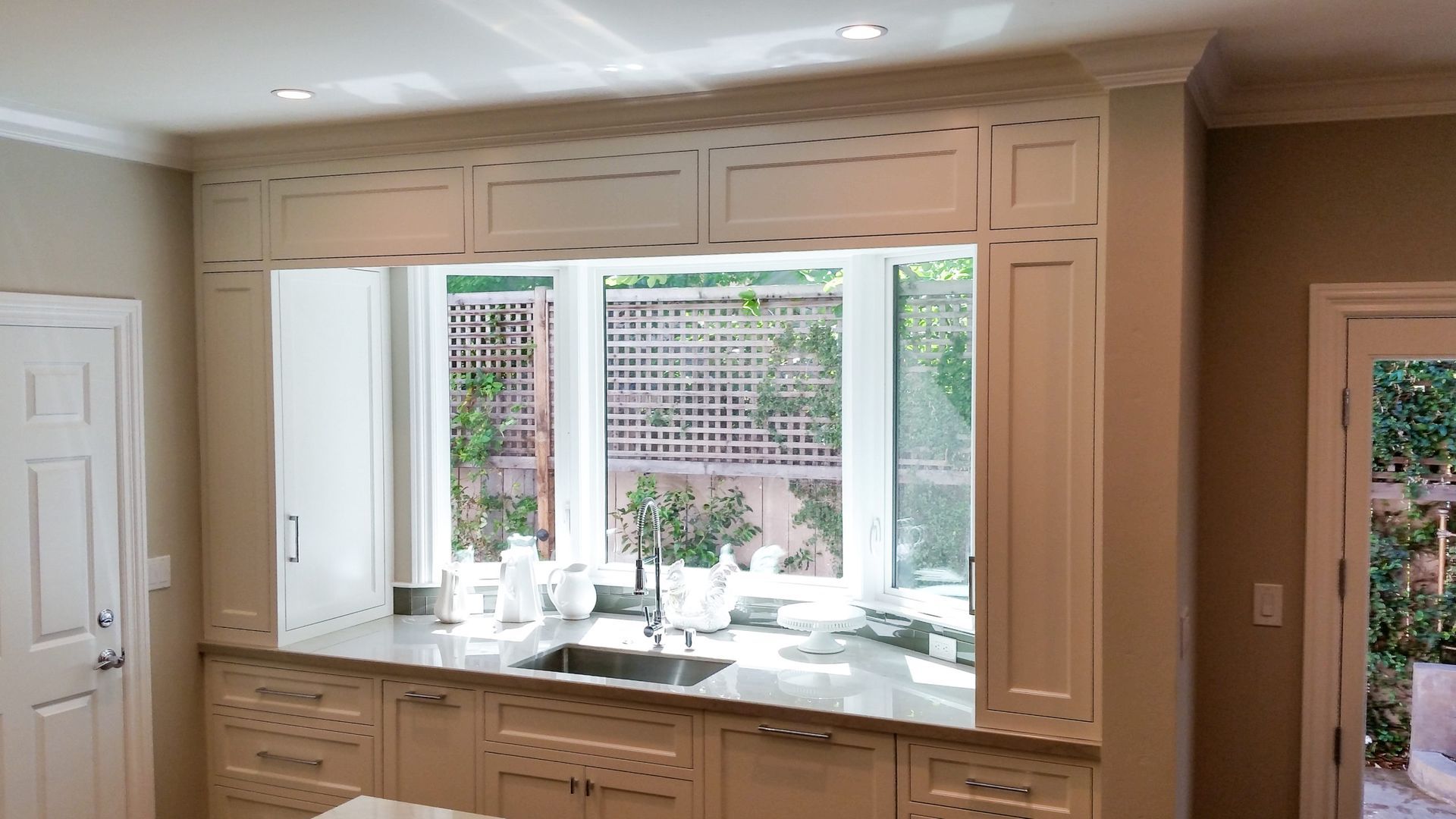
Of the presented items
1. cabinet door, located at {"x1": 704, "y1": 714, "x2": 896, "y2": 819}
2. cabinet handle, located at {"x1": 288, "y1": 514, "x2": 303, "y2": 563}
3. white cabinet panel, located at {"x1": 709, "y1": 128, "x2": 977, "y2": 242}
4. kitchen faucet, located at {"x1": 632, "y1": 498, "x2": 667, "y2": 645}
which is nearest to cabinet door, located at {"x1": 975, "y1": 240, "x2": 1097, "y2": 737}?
white cabinet panel, located at {"x1": 709, "y1": 128, "x2": 977, "y2": 242}

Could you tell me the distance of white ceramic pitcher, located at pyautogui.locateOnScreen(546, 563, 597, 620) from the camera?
12.4ft

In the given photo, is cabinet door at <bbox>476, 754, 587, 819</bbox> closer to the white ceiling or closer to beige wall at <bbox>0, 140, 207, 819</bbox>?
beige wall at <bbox>0, 140, 207, 819</bbox>

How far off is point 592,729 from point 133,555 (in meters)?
1.60

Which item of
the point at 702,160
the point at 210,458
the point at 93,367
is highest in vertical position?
the point at 702,160

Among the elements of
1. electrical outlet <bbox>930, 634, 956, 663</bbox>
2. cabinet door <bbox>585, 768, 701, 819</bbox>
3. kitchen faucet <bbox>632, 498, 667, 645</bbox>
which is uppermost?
kitchen faucet <bbox>632, 498, 667, 645</bbox>

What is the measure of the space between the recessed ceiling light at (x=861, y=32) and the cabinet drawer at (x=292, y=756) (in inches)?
100

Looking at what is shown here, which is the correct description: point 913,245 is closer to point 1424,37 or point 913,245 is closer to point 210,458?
point 1424,37

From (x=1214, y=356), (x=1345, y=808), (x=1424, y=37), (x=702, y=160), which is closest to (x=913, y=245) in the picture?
(x=702, y=160)

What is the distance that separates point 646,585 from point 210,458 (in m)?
1.56

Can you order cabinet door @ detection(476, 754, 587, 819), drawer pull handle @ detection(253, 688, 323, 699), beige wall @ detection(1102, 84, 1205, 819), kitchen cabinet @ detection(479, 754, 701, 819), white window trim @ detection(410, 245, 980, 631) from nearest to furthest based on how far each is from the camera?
1. beige wall @ detection(1102, 84, 1205, 819)
2. kitchen cabinet @ detection(479, 754, 701, 819)
3. cabinet door @ detection(476, 754, 587, 819)
4. drawer pull handle @ detection(253, 688, 323, 699)
5. white window trim @ detection(410, 245, 980, 631)

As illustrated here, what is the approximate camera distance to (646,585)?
380cm

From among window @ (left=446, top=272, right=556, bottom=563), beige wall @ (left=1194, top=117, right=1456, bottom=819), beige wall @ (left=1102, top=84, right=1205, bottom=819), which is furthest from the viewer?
window @ (left=446, top=272, right=556, bottom=563)

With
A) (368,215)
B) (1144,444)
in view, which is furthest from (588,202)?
(1144,444)

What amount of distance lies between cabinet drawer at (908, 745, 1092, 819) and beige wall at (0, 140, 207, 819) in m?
2.46
